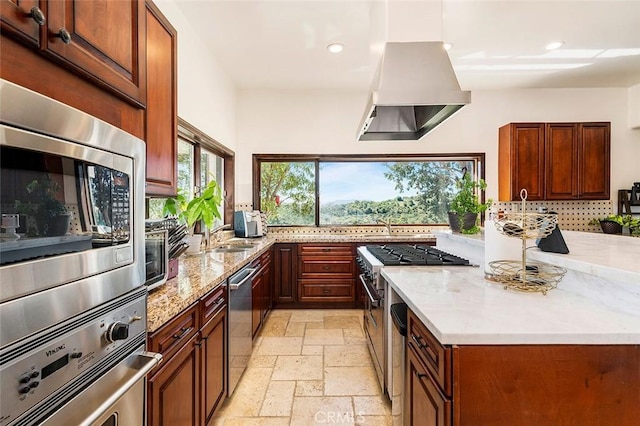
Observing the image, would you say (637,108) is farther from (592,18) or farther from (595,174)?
(592,18)

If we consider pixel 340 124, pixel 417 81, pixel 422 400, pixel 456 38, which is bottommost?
pixel 422 400

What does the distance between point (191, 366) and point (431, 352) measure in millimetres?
1060

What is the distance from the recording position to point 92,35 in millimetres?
1068

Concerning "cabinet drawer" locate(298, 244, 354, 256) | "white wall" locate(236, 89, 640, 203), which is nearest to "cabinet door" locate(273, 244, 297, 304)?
"cabinet drawer" locate(298, 244, 354, 256)

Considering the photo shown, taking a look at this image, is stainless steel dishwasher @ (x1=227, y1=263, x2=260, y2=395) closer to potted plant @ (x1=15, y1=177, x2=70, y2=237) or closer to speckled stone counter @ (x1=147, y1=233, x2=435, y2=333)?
speckled stone counter @ (x1=147, y1=233, x2=435, y2=333)

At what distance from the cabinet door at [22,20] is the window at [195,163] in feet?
5.40

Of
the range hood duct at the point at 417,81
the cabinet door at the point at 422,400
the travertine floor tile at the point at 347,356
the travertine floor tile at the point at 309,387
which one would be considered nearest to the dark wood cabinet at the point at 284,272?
the travertine floor tile at the point at 347,356

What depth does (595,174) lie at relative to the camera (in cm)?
403

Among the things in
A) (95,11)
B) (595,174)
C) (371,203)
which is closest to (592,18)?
(595,174)

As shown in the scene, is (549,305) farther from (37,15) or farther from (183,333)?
(37,15)

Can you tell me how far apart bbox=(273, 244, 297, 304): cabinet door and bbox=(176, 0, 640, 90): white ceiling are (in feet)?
7.17

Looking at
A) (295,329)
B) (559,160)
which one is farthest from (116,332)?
(559,160)

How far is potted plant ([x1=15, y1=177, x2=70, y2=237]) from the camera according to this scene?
2.10ft

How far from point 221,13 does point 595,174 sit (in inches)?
189
